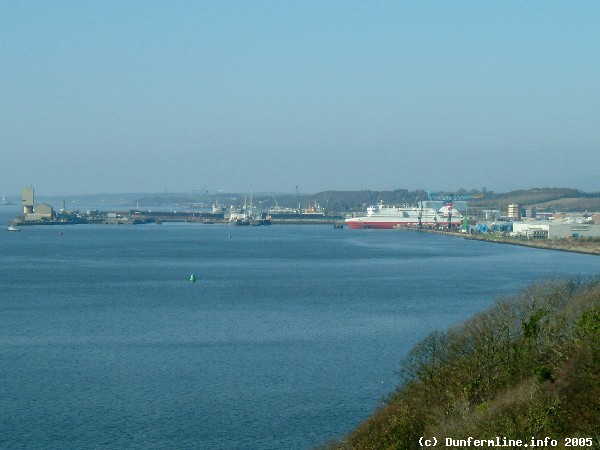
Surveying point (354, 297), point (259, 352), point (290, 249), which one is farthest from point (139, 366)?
point (290, 249)

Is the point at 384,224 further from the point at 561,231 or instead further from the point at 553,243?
→ the point at 553,243

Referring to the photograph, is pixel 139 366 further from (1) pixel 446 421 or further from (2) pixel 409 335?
(1) pixel 446 421

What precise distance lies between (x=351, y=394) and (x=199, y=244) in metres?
21.6

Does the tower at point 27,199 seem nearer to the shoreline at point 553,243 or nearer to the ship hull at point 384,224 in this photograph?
the ship hull at point 384,224

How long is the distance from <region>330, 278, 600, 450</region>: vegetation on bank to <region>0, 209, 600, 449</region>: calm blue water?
2.89 feet

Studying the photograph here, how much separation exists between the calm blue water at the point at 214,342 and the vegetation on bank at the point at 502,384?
880mm

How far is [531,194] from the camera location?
66250 mm

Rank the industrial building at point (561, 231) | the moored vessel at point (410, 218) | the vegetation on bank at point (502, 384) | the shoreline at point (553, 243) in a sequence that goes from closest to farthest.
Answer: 1. the vegetation on bank at point (502, 384)
2. the shoreline at point (553, 243)
3. the industrial building at point (561, 231)
4. the moored vessel at point (410, 218)

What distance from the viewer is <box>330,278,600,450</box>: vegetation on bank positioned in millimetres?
3940

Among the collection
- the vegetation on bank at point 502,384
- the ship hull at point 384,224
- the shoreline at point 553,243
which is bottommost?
the shoreline at point 553,243

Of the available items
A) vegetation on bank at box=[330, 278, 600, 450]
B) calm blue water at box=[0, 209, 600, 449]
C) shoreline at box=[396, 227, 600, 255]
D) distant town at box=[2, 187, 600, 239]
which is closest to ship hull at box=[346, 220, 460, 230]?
distant town at box=[2, 187, 600, 239]

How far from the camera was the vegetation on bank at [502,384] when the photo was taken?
3940 mm

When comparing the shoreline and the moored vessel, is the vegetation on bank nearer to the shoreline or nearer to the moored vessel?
the shoreline

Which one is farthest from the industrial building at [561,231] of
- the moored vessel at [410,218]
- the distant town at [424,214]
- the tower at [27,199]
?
the tower at [27,199]
